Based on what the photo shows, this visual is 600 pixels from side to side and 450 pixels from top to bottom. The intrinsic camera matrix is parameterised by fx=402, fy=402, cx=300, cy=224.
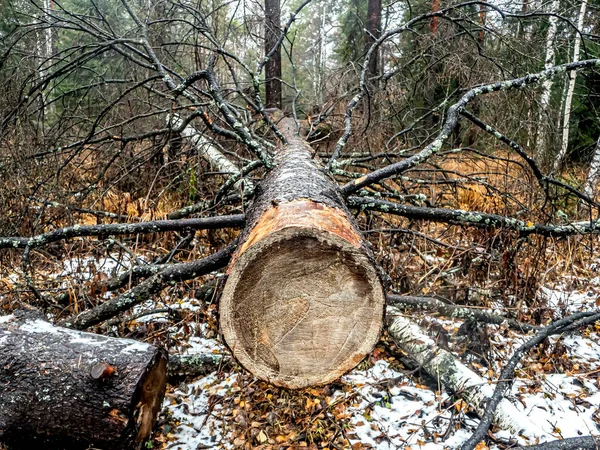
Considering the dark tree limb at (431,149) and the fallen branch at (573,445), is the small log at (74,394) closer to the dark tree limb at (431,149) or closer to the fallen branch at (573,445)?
the dark tree limb at (431,149)

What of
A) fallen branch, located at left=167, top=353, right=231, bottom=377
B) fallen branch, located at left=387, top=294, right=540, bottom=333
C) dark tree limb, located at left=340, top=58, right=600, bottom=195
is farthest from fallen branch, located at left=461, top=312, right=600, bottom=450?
fallen branch, located at left=167, top=353, right=231, bottom=377

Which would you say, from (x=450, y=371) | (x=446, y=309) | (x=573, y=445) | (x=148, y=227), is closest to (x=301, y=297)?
(x=148, y=227)

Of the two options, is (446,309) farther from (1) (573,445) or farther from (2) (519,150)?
(2) (519,150)

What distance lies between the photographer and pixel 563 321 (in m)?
2.22

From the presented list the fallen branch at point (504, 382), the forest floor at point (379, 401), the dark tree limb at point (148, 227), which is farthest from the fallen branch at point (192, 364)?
the fallen branch at point (504, 382)

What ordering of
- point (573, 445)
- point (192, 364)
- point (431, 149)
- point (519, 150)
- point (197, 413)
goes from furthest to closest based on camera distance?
point (519, 150) → point (192, 364) → point (197, 413) → point (431, 149) → point (573, 445)

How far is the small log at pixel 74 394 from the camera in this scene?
1.71m

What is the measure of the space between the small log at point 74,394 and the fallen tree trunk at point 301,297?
0.66m

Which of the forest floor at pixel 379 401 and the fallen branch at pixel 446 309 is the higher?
the fallen branch at pixel 446 309

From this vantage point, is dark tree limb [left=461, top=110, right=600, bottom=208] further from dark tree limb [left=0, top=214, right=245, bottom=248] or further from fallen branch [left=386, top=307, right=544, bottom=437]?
dark tree limb [left=0, top=214, right=245, bottom=248]

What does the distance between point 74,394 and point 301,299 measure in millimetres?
1128

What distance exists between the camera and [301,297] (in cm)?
140

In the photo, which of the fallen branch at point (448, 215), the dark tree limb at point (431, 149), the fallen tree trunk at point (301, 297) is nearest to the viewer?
the fallen tree trunk at point (301, 297)

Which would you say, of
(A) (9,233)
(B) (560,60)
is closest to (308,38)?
(B) (560,60)
